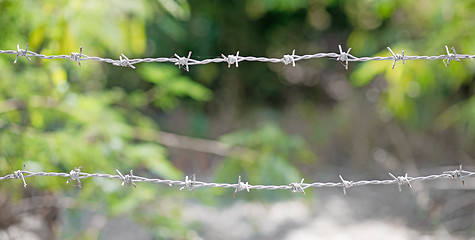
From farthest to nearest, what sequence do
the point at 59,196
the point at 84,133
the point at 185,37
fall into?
the point at 185,37, the point at 59,196, the point at 84,133

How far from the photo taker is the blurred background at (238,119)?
2.84 m

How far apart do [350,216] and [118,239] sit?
5.76 ft

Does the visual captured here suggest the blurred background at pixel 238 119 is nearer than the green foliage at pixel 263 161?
Yes

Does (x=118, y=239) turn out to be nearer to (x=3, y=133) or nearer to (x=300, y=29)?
(x=3, y=133)

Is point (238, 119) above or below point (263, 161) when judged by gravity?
above

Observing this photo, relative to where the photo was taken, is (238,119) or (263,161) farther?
(238,119)

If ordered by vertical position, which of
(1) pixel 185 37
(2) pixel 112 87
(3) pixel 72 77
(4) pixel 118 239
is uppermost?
(1) pixel 185 37

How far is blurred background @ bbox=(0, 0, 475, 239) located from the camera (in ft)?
9.31

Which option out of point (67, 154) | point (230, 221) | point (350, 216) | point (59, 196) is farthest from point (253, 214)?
point (67, 154)

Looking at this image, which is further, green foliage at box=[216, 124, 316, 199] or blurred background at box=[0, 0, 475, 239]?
green foliage at box=[216, 124, 316, 199]

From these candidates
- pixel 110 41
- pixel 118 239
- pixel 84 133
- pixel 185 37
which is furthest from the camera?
pixel 185 37

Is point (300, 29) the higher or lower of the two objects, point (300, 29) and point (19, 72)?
the higher

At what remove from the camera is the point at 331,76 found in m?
6.23

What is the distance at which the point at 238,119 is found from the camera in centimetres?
596
